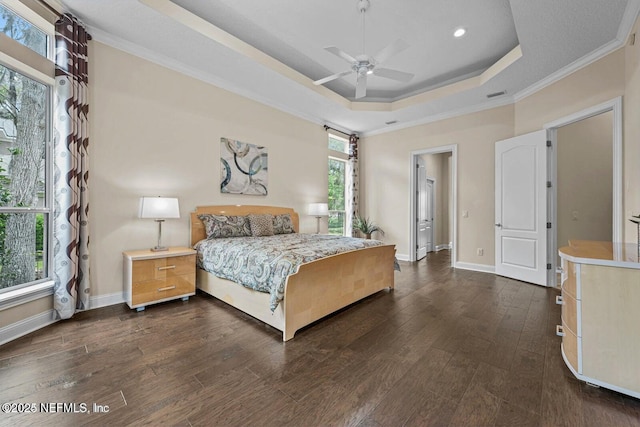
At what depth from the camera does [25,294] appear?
91.3 inches

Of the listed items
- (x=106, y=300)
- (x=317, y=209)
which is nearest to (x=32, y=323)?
(x=106, y=300)

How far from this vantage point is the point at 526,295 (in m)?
3.45

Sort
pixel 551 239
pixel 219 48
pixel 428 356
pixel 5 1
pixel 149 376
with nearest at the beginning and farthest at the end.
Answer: pixel 149 376
pixel 428 356
pixel 5 1
pixel 219 48
pixel 551 239

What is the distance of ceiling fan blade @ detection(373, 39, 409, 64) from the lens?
248 centimetres

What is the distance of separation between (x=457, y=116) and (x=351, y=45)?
2.72 metres

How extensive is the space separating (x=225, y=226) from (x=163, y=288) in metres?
1.09

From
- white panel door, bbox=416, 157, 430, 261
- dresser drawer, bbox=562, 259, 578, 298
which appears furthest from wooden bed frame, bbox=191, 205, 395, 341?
white panel door, bbox=416, 157, 430, 261

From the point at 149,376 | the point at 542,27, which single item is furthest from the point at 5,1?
the point at 542,27

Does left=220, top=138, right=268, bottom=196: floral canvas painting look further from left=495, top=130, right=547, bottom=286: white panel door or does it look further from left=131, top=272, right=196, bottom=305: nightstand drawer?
left=495, top=130, right=547, bottom=286: white panel door

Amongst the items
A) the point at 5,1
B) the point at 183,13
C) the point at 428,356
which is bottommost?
the point at 428,356

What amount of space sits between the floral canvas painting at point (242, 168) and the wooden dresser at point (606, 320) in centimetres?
394

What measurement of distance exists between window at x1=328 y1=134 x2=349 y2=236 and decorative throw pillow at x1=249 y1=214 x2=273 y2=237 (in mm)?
2205

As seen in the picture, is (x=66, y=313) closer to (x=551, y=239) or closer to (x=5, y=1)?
(x=5, y=1)

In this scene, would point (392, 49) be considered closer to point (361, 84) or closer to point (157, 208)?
point (361, 84)
